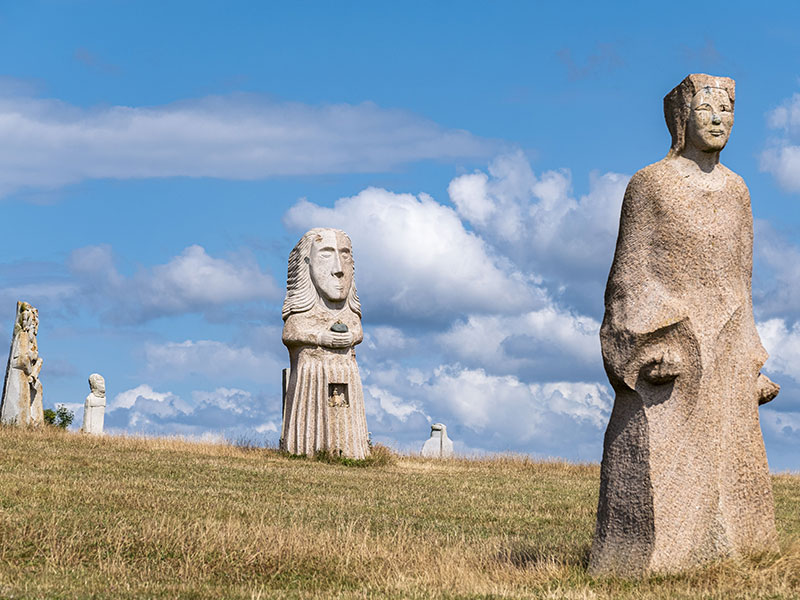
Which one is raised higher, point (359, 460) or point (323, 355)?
point (323, 355)

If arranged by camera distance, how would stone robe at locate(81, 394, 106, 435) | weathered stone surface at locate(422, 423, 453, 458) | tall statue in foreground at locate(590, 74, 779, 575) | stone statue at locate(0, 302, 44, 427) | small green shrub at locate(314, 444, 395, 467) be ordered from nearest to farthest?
tall statue in foreground at locate(590, 74, 779, 575) → small green shrub at locate(314, 444, 395, 467) → stone statue at locate(0, 302, 44, 427) → stone robe at locate(81, 394, 106, 435) → weathered stone surface at locate(422, 423, 453, 458)

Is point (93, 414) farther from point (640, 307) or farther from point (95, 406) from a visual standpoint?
point (640, 307)

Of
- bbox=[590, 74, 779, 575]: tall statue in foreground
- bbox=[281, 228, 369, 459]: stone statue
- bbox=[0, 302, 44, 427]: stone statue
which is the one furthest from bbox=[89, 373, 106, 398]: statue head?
bbox=[590, 74, 779, 575]: tall statue in foreground

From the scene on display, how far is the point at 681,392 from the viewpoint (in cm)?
825

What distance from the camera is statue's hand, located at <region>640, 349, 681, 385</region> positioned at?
816 cm

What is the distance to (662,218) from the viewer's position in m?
8.40

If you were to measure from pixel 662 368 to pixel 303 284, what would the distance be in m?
13.3

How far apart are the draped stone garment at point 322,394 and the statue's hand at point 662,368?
41.4 ft

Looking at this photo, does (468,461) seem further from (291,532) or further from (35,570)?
(35,570)

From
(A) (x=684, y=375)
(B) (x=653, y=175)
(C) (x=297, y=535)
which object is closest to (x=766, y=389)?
(A) (x=684, y=375)

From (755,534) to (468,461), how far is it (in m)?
15.0

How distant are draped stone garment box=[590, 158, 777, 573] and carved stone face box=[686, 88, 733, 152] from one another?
1.09ft

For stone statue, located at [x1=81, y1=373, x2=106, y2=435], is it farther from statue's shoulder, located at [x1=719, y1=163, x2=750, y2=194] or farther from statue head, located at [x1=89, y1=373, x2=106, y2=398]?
statue's shoulder, located at [x1=719, y1=163, x2=750, y2=194]

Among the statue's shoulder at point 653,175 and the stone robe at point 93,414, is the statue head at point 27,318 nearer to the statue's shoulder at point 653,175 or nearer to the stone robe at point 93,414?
the stone robe at point 93,414
